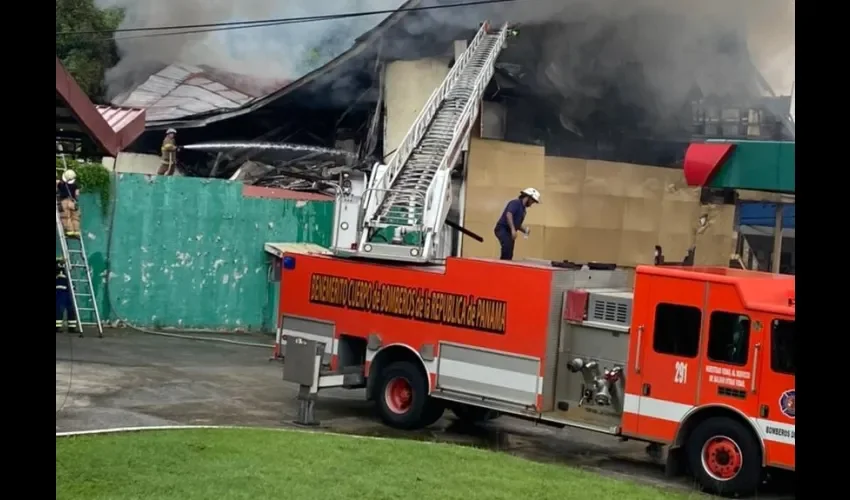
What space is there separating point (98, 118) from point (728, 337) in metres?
6.07

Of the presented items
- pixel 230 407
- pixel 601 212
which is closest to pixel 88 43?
pixel 601 212

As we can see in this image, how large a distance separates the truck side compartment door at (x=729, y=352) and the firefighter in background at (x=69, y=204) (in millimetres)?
10440

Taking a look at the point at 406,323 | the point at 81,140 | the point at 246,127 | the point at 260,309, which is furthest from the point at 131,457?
the point at 246,127

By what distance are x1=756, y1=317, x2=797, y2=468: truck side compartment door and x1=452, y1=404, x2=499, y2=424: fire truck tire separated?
3482 millimetres

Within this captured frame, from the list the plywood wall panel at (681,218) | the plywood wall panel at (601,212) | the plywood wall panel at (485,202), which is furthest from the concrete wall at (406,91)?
the plywood wall panel at (681,218)

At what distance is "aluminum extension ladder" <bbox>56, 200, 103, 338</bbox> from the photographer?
15.6 meters

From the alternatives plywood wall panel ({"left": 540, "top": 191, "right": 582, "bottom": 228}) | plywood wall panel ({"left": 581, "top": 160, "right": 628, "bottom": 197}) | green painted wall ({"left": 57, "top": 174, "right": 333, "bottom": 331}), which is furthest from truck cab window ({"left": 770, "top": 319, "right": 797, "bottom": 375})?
plywood wall panel ({"left": 581, "top": 160, "right": 628, "bottom": 197})

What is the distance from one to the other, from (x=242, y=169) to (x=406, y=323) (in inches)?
565

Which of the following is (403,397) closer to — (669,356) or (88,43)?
(669,356)

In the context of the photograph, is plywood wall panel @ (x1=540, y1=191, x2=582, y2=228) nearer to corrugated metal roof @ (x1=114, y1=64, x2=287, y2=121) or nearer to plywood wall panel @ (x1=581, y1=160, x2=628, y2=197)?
plywood wall panel @ (x1=581, y1=160, x2=628, y2=197)

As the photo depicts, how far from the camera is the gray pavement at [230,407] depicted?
1002cm
